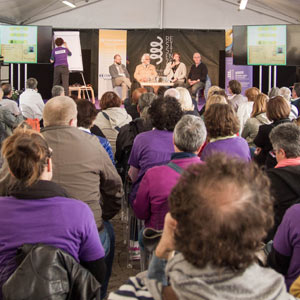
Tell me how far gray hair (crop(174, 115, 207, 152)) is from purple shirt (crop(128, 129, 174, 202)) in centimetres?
52

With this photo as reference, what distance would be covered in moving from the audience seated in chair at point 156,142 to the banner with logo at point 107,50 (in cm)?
987

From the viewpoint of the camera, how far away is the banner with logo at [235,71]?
482 inches

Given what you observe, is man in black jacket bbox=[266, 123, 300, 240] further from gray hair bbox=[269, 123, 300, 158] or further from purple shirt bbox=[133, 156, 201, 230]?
purple shirt bbox=[133, 156, 201, 230]

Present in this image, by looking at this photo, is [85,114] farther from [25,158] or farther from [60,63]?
[60,63]

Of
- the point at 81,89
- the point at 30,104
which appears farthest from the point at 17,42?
the point at 30,104

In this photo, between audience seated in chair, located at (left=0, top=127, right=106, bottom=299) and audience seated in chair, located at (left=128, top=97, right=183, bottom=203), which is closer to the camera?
audience seated in chair, located at (left=0, top=127, right=106, bottom=299)

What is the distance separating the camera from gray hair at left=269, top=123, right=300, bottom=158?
7.51 feet

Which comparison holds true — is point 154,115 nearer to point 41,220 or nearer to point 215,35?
point 41,220

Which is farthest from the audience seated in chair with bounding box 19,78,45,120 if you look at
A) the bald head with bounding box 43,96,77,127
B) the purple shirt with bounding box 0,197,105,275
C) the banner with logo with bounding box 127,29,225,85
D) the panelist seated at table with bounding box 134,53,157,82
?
the banner with logo with bounding box 127,29,225,85

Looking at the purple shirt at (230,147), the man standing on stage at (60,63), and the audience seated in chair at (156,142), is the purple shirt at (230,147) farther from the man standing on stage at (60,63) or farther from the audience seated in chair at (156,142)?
the man standing on stage at (60,63)

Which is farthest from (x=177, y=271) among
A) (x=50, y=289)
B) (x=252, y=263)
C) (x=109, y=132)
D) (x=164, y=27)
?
(x=164, y=27)

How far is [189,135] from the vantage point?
2176mm

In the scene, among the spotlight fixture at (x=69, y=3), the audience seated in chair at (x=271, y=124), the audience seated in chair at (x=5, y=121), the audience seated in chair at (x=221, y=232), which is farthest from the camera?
the spotlight fixture at (x=69, y=3)

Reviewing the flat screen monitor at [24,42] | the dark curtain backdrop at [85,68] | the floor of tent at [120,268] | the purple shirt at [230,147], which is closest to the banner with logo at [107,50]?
the dark curtain backdrop at [85,68]
